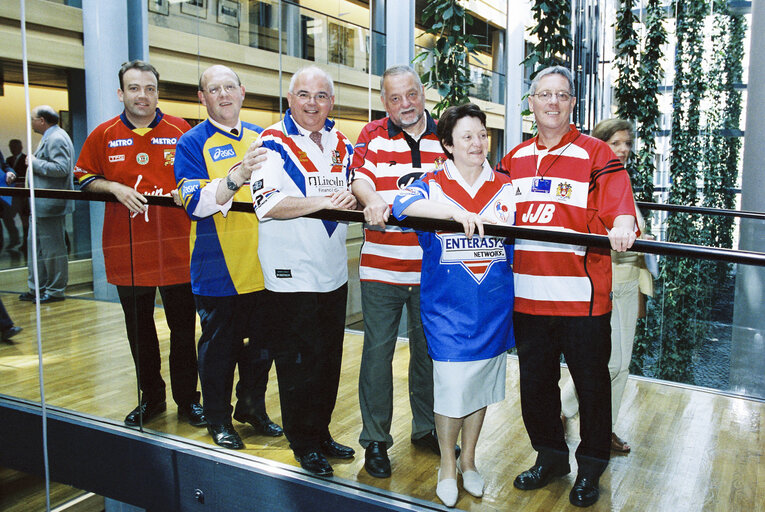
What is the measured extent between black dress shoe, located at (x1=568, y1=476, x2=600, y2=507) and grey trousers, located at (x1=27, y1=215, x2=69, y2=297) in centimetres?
271

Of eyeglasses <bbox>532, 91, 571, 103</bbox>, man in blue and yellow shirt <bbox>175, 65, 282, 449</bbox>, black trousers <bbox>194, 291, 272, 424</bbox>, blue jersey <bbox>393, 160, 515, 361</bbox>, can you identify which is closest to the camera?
blue jersey <bbox>393, 160, 515, 361</bbox>

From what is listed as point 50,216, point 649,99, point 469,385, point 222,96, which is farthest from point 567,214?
point 649,99

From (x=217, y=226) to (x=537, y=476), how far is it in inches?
60.4

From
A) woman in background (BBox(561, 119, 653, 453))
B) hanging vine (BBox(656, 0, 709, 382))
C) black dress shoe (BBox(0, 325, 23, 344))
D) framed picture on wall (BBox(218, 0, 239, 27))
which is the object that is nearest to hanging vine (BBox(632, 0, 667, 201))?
hanging vine (BBox(656, 0, 709, 382))

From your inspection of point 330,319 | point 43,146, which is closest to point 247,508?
point 330,319

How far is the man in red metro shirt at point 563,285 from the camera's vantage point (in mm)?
2021

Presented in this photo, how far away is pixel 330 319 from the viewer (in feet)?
8.29

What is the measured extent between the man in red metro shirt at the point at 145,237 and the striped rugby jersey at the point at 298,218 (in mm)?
517

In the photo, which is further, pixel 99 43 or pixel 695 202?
pixel 695 202

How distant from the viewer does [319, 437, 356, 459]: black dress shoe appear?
2512 millimetres

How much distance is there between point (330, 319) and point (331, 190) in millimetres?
504

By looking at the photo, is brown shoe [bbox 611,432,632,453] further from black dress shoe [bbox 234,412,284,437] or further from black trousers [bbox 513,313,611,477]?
black dress shoe [bbox 234,412,284,437]

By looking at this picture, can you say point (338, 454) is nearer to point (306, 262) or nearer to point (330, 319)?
point (330, 319)

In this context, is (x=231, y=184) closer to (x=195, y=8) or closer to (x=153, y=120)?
(x=153, y=120)
